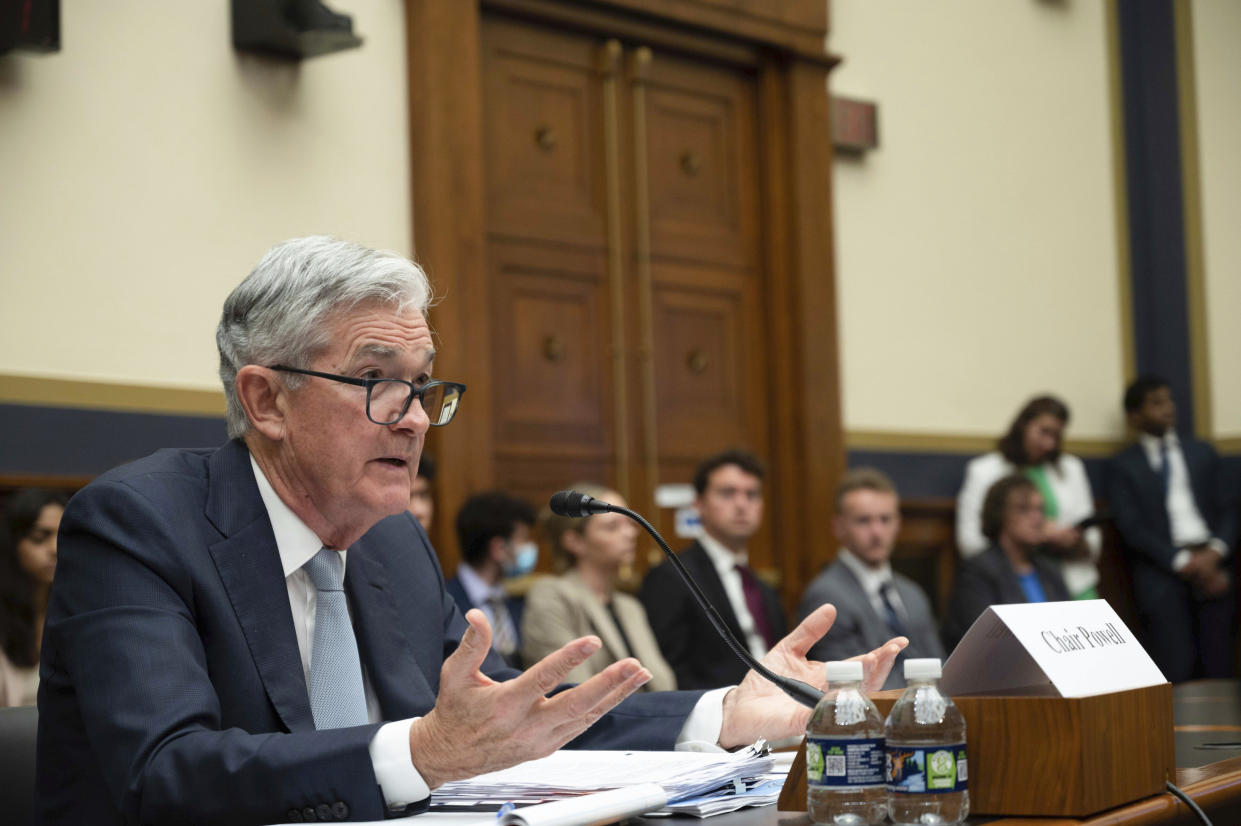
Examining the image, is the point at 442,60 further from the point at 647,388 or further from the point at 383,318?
the point at 383,318

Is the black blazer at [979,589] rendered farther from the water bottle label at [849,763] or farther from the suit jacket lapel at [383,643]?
the water bottle label at [849,763]

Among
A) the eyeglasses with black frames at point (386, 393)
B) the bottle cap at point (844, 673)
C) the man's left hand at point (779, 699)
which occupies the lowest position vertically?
the man's left hand at point (779, 699)

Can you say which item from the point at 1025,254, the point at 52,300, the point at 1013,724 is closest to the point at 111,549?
the point at 1013,724

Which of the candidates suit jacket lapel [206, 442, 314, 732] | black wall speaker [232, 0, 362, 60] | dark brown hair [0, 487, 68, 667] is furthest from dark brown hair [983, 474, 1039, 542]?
suit jacket lapel [206, 442, 314, 732]

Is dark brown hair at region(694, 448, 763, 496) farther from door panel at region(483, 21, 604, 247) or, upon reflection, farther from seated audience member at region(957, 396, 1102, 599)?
seated audience member at region(957, 396, 1102, 599)

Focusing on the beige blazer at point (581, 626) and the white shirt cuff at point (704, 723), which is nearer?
the white shirt cuff at point (704, 723)

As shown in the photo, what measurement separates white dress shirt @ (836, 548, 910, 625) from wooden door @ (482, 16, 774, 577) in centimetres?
85

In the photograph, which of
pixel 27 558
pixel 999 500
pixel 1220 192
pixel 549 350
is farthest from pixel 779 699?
pixel 1220 192

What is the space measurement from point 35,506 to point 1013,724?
2827mm

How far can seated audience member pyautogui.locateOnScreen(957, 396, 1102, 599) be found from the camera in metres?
5.89

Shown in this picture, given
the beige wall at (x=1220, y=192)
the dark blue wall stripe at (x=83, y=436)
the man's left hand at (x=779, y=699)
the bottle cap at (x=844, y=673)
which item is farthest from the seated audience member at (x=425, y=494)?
the beige wall at (x=1220, y=192)

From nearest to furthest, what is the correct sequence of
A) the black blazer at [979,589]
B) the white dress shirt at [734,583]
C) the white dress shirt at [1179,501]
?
the white dress shirt at [734,583], the black blazer at [979,589], the white dress shirt at [1179,501]

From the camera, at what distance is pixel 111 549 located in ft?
5.00

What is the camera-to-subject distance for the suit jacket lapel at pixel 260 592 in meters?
1.56
